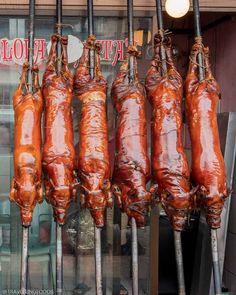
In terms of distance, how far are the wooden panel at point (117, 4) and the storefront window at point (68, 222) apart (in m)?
0.15

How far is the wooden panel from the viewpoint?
8.63 feet

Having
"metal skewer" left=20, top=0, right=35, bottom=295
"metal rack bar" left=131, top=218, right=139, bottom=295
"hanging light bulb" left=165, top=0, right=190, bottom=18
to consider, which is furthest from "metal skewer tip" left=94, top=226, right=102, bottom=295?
"hanging light bulb" left=165, top=0, right=190, bottom=18

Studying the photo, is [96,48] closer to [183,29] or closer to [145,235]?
[145,235]

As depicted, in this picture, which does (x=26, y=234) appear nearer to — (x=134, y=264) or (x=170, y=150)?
(x=134, y=264)

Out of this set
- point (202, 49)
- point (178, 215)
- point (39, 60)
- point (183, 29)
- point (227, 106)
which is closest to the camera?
point (178, 215)

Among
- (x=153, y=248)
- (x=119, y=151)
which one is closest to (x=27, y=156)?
(x=119, y=151)

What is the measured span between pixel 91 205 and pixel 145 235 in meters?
0.97

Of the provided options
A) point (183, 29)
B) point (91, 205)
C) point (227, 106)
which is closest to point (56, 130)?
point (91, 205)

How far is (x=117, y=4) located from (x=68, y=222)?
4.53 feet

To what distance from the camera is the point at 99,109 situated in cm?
213

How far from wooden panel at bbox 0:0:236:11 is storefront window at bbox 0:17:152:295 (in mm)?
152

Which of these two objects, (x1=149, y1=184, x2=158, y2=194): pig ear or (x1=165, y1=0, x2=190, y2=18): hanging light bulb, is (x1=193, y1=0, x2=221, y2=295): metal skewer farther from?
(x1=149, y1=184, x2=158, y2=194): pig ear

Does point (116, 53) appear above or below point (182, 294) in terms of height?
above

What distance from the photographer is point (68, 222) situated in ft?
9.76
